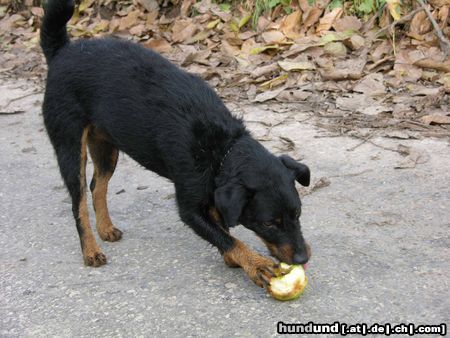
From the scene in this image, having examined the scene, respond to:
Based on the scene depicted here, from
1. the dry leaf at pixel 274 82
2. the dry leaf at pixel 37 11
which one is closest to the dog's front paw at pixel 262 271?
the dry leaf at pixel 274 82

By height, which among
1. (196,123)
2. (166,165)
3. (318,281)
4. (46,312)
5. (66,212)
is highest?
(196,123)

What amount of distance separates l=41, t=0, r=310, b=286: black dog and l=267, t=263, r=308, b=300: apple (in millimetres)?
62

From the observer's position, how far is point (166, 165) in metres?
4.23

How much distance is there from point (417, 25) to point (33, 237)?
16.6 ft

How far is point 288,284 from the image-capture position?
3.63 m

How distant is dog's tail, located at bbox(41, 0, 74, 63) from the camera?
14.7ft

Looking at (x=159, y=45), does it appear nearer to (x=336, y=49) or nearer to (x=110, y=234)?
(x=336, y=49)

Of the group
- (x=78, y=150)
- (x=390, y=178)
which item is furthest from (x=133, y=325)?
(x=390, y=178)

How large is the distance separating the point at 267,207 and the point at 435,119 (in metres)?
3.01

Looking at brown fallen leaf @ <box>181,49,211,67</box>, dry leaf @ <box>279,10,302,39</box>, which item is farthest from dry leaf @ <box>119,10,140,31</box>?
dry leaf @ <box>279,10,302,39</box>

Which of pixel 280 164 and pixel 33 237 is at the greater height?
pixel 280 164

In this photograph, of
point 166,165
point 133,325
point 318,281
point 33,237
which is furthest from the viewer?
point 33,237

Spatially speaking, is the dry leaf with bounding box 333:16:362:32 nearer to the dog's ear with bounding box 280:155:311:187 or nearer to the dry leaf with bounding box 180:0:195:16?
the dry leaf with bounding box 180:0:195:16

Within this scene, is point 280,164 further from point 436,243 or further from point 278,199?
point 436,243
